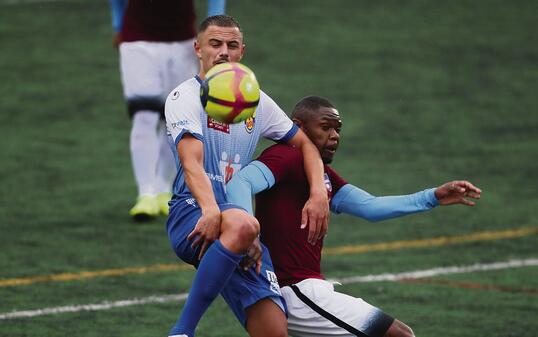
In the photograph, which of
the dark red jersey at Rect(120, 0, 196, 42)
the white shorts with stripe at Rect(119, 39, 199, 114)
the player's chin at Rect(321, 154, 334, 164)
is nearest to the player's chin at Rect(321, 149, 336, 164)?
the player's chin at Rect(321, 154, 334, 164)

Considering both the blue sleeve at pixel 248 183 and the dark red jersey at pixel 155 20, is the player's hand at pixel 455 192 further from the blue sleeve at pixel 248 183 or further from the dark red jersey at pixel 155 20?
the dark red jersey at pixel 155 20

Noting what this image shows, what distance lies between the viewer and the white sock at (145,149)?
34.5 feet

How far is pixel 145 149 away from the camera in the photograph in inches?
415

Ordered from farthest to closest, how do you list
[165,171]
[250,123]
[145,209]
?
[165,171]
[145,209]
[250,123]

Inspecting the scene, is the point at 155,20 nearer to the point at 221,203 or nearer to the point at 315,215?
the point at 221,203

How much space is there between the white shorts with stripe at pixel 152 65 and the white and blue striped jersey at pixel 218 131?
A: 4.15 meters

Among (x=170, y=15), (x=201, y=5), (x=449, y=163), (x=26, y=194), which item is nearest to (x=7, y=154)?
(x=26, y=194)

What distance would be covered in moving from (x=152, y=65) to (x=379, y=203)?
453 cm

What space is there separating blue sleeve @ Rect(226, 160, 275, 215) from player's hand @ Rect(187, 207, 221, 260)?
0.64ft

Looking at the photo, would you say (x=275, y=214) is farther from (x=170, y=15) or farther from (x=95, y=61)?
(x=95, y=61)

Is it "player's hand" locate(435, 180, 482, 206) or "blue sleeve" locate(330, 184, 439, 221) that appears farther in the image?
"blue sleeve" locate(330, 184, 439, 221)

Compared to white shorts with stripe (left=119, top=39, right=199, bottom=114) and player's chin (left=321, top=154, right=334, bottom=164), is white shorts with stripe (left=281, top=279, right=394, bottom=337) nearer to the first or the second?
player's chin (left=321, top=154, right=334, bottom=164)

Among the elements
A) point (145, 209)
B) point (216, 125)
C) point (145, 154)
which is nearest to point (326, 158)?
point (216, 125)

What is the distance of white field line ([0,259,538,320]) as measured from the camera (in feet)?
25.9
